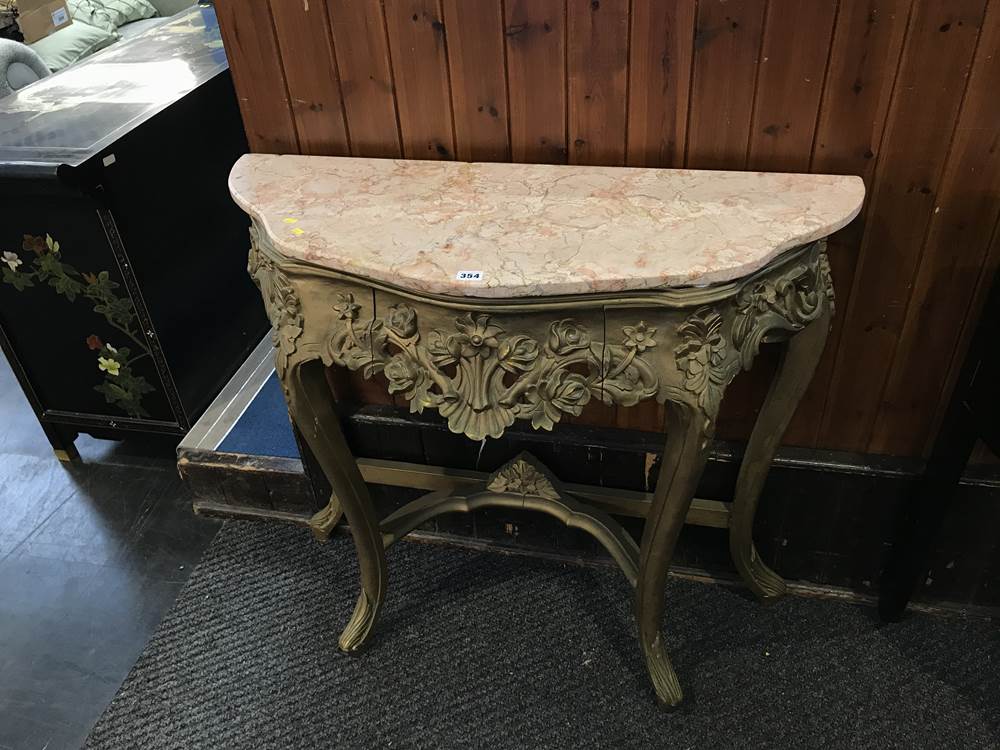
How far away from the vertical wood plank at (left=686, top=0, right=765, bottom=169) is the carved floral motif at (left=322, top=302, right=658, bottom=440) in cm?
43

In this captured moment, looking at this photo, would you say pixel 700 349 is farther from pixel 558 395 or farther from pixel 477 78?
pixel 477 78

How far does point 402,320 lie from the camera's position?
3.92 ft

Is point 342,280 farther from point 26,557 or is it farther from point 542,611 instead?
point 26,557

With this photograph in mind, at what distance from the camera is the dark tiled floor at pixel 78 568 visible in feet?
5.57

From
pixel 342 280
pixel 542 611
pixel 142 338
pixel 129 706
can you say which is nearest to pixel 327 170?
pixel 342 280

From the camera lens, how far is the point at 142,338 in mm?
2018

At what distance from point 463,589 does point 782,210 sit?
1077mm

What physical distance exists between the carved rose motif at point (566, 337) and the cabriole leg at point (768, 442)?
0.43 meters

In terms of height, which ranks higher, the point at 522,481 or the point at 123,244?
the point at 123,244

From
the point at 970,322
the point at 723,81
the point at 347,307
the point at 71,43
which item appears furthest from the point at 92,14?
the point at 970,322

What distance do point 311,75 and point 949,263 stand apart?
1138 mm

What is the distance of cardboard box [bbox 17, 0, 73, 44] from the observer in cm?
343

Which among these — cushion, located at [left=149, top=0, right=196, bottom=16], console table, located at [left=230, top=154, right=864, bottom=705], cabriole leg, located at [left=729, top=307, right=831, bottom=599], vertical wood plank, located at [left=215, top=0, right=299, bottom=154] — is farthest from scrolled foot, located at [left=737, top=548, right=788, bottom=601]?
cushion, located at [left=149, top=0, right=196, bottom=16]

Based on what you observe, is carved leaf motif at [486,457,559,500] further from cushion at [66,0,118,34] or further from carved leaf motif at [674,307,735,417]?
cushion at [66,0,118,34]
